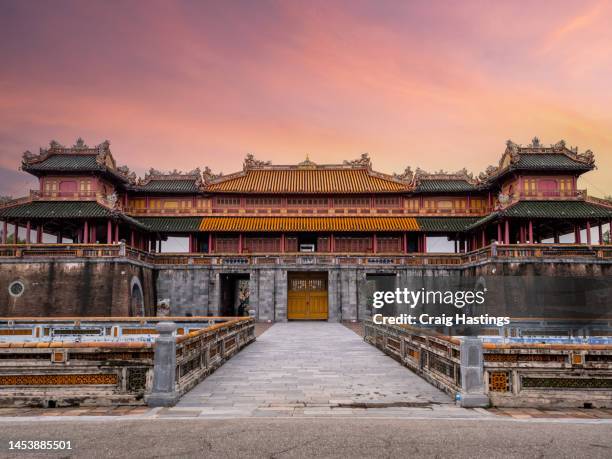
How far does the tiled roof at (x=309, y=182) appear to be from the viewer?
150 feet

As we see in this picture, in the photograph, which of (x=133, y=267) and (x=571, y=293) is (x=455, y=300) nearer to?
(x=571, y=293)

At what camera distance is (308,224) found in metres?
44.3

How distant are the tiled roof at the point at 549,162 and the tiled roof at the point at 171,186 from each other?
27.6 metres

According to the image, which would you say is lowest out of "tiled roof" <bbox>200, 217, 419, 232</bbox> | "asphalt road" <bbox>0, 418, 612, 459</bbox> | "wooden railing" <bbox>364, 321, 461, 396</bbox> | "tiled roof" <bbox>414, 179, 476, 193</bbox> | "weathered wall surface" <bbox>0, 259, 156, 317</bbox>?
"asphalt road" <bbox>0, 418, 612, 459</bbox>

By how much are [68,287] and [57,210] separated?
24.8ft

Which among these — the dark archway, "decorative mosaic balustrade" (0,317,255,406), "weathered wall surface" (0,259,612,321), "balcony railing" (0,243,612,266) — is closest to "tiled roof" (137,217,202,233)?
"balcony railing" (0,243,612,266)

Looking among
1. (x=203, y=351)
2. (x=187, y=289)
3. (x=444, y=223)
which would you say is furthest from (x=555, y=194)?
(x=203, y=351)

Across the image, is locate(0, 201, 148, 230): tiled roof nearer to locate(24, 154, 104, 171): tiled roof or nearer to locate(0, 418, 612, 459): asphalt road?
locate(24, 154, 104, 171): tiled roof

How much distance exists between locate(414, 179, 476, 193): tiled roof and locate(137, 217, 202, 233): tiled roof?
20.1 metres

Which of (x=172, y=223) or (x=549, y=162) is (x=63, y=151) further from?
(x=549, y=162)

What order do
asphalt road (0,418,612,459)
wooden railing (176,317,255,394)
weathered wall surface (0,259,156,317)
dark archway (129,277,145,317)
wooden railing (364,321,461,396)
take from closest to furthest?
asphalt road (0,418,612,459) < wooden railing (364,321,461,396) < wooden railing (176,317,255,394) < weathered wall surface (0,259,156,317) < dark archway (129,277,145,317)

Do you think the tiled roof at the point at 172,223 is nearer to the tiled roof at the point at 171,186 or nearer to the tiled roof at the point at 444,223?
the tiled roof at the point at 171,186

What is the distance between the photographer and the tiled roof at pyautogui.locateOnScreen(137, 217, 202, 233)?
143ft

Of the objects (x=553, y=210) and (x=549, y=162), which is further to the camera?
(x=549, y=162)
